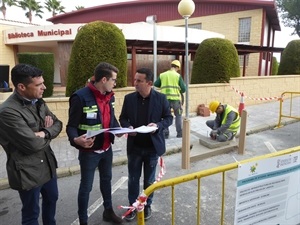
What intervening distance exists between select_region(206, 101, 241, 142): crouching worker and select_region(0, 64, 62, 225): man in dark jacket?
4058mm

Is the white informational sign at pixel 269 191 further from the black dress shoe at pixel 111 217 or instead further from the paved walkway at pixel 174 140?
the paved walkway at pixel 174 140

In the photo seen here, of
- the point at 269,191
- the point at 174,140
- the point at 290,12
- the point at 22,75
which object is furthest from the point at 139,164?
the point at 290,12

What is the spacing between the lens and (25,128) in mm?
2213

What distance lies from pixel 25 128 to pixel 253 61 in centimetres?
1867

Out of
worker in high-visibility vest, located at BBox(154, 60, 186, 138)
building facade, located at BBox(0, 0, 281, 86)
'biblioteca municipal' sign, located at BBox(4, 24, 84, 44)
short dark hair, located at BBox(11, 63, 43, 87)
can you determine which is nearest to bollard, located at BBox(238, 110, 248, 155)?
worker in high-visibility vest, located at BBox(154, 60, 186, 138)

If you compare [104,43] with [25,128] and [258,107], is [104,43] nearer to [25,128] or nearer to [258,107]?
[25,128]

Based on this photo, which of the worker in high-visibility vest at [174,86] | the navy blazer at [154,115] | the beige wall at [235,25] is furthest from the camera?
the beige wall at [235,25]

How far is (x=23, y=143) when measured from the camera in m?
2.20

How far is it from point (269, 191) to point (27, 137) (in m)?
2.08

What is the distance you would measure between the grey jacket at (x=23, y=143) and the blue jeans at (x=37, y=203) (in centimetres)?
12

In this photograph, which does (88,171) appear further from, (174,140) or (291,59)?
(291,59)

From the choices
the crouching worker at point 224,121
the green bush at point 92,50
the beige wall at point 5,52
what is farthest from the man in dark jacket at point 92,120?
the beige wall at point 5,52

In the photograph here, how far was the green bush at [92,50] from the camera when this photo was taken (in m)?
7.07

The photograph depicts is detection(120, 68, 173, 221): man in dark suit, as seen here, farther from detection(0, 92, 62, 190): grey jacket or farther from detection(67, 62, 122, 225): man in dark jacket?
detection(0, 92, 62, 190): grey jacket
